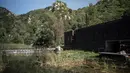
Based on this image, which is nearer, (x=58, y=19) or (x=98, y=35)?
(x=98, y=35)

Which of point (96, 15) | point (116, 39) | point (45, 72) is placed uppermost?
point (96, 15)

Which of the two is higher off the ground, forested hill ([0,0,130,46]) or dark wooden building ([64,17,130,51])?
forested hill ([0,0,130,46])

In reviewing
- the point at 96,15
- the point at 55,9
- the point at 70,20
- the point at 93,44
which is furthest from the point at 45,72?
the point at 70,20

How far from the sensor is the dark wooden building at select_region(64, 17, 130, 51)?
67.3 feet

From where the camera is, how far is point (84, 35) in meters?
28.8

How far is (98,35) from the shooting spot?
2516 cm

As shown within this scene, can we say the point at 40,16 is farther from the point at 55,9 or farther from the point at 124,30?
the point at 124,30

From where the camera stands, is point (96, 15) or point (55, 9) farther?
point (55, 9)

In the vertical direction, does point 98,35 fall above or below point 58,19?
below

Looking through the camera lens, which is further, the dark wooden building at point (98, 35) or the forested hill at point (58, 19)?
the forested hill at point (58, 19)

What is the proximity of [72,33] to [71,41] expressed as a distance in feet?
4.76

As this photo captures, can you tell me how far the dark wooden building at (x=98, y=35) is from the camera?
67.3 feet

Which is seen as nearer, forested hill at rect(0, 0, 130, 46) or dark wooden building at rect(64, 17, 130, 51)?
dark wooden building at rect(64, 17, 130, 51)

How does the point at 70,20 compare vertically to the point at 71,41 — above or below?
above
